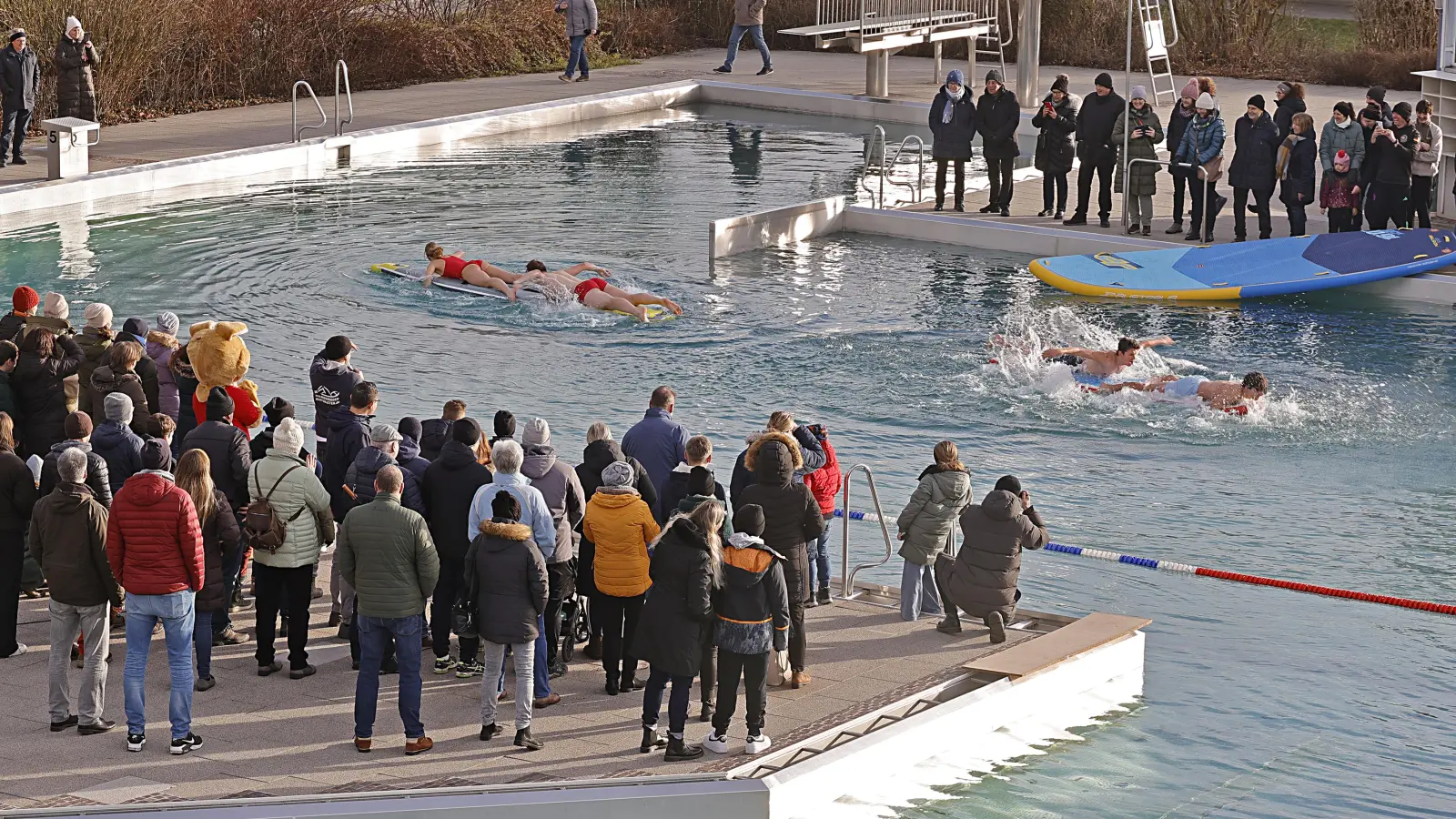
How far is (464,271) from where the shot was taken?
63.3ft

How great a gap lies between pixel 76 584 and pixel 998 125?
15.4m

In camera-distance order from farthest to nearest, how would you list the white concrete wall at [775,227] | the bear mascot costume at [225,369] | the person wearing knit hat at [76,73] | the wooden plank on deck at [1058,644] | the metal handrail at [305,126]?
the metal handrail at [305,126], the person wearing knit hat at [76,73], the white concrete wall at [775,227], the bear mascot costume at [225,369], the wooden plank on deck at [1058,644]

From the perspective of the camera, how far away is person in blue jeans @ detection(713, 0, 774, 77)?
34.4m

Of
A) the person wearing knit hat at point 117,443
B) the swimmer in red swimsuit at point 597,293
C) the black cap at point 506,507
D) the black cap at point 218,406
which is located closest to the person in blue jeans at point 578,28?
the swimmer in red swimsuit at point 597,293

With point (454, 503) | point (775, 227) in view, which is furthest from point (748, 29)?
point (454, 503)

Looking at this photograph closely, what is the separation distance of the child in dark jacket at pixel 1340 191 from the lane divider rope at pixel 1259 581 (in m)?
9.32

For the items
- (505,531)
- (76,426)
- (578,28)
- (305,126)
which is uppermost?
(578,28)

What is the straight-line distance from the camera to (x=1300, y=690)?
980 cm

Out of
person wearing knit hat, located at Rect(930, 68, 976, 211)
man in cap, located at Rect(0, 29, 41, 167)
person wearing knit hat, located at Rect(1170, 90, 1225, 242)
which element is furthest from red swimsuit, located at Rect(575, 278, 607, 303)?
man in cap, located at Rect(0, 29, 41, 167)

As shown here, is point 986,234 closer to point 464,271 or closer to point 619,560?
point 464,271

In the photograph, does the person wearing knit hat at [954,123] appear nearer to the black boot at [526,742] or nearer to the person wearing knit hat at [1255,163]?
the person wearing knit hat at [1255,163]

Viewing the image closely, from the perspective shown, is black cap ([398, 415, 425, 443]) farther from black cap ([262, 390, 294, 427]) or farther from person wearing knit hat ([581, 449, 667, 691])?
person wearing knit hat ([581, 449, 667, 691])

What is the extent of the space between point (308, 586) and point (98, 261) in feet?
41.0

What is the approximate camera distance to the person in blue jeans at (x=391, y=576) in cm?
827
